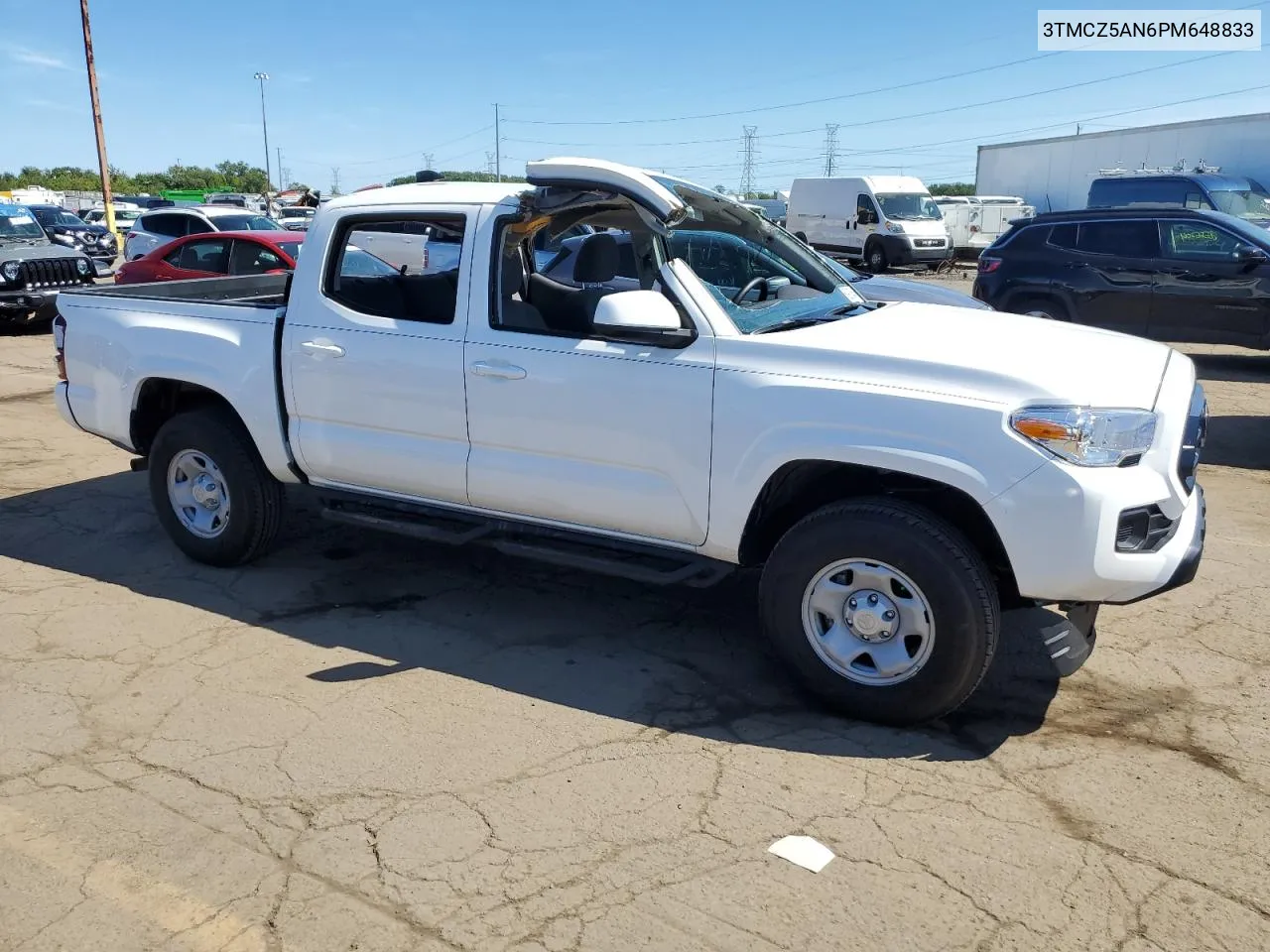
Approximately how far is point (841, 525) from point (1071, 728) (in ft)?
3.85

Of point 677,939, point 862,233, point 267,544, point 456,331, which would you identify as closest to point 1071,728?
point 677,939

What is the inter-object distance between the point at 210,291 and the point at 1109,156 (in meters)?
30.3

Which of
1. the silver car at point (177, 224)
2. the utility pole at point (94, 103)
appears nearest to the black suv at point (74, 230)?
the utility pole at point (94, 103)

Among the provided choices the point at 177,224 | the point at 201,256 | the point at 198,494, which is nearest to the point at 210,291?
the point at 198,494

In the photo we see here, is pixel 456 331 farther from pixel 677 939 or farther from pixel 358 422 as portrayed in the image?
pixel 677 939

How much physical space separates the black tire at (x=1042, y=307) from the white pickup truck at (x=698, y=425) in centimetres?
759

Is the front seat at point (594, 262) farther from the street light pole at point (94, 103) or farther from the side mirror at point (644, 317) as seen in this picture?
the street light pole at point (94, 103)

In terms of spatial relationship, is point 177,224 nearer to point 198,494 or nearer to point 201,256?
point 201,256

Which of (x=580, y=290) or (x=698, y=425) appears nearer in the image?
(x=698, y=425)

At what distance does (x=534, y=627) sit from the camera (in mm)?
4832

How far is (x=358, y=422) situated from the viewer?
15.9 ft

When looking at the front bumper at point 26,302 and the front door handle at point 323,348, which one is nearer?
the front door handle at point 323,348

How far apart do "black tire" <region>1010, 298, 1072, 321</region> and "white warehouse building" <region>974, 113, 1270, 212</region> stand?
1153 cm

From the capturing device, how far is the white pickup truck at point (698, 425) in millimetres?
3531
